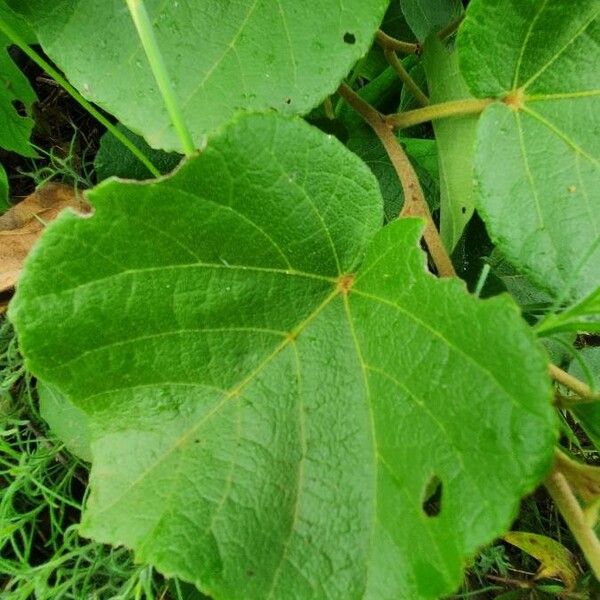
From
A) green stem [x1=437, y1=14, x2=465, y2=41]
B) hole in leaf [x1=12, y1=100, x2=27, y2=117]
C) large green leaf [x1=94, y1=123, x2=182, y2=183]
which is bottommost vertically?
hole in leaf [x1=12, y1=100, x2=27, y2=117]

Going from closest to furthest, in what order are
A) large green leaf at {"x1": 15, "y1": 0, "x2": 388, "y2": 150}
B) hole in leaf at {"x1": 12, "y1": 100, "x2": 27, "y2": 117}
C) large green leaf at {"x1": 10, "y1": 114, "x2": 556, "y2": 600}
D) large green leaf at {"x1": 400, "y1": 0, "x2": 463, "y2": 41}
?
large green leaf at {"x1": 10, "y1": 114, "x2": 556, "y2": 600} → large green leaf at {"x1": 15, "y1": 0, "x2": 388, "y2": 150} → large green leaf at {"x1": 400, "y1": 0, "x2": 463, "y2": 41} → hole in leaf at {"x1": 12, "y1": 100, "x2": 27, "y2": 117}

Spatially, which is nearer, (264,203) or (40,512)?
(264,203)

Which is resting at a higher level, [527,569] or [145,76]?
[145,76]

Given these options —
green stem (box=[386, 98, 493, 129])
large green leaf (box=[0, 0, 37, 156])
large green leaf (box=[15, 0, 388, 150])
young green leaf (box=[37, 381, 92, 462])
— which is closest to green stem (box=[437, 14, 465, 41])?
green stem (box=[386, 98, 493, 129])

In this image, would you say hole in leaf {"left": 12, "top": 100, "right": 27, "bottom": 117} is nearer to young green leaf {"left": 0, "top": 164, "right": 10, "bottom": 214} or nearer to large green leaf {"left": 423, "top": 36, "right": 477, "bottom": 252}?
young green leaf {"left": 0, "top": 164, "right": 10, "bottom": 214}

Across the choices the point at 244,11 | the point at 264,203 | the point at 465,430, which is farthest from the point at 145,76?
the point at 465,430

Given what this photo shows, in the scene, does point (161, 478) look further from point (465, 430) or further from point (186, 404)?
point (465, 430)
